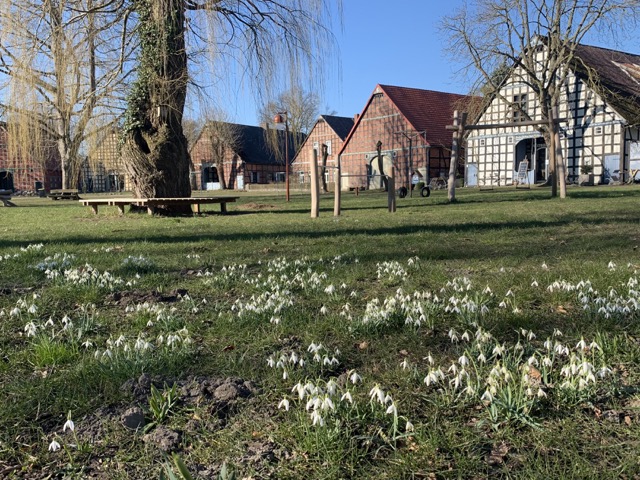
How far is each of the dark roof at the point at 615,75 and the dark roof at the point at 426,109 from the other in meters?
10.2

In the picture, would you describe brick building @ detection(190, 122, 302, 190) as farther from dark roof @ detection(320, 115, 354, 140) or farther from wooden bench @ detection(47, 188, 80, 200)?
wooden bench @ detection(47, 188, 80, 200)

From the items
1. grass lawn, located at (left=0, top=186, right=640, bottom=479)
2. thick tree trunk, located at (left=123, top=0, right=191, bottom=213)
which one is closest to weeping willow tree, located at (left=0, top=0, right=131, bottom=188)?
thick tree trunk, located at (left=123, top=0, right=191, bottom=213)

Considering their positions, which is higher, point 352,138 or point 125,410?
point 352,138

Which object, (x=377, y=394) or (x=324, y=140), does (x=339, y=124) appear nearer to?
(x=324, y=140)

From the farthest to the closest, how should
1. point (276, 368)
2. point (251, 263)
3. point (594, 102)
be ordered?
point (594, 102)
point (251, 263)
point (276, 368)

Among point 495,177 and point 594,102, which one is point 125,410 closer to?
point 594,102

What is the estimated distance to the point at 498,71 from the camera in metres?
37.2

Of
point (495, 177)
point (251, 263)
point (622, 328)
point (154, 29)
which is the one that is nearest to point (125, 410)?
point (622, 328)

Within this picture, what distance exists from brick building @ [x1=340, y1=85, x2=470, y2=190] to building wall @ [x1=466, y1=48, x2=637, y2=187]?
332cm

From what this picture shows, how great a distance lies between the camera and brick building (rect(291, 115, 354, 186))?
62656mm

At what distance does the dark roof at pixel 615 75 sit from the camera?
1363 inches

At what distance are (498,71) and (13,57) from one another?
1312 inches

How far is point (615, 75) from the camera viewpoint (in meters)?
38.7

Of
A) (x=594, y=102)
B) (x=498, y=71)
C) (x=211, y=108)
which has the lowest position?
(x=211, y=108)
